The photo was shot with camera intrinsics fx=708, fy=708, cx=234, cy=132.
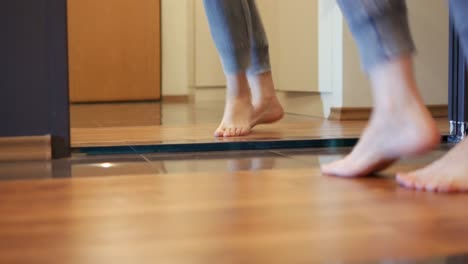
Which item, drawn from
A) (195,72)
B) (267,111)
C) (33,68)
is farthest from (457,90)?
(195,72)

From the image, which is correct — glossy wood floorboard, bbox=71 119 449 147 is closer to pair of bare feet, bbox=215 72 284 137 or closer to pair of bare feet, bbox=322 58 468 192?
pair of bare feet, bbox=215 72 284 137

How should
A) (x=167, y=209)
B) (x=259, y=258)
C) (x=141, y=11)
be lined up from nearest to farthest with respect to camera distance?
(x=259, y=258)
(x=167, y=209)
(x=141, y=11)

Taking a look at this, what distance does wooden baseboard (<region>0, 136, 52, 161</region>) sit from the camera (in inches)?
54.2

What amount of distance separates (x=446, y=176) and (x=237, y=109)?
0.84 m

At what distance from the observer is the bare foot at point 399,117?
36.5 inches

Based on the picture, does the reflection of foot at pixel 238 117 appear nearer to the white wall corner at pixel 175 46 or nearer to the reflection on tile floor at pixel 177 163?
the reflection on tile floor at pixel 177 163

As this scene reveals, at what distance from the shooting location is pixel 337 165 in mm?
1106

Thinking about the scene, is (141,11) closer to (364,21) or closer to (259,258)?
(364,21)

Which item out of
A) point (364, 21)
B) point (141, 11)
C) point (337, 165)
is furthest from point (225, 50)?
point (141, 11)

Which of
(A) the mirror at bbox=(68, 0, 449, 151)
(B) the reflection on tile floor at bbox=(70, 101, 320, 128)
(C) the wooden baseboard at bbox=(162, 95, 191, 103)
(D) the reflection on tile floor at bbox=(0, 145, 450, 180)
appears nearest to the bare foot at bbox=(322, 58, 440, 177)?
(D) the reflection on tile floor at bbox=(0, 145, 450, 180)

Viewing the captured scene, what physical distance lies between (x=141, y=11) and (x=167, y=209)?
3.52m

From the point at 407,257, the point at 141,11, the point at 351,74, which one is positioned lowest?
the point at 407,257

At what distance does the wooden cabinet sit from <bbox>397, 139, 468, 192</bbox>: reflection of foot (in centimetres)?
335

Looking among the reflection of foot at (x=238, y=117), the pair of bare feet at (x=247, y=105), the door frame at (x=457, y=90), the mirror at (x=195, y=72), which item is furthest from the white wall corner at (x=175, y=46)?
the door frame at (x=457, y=90)
